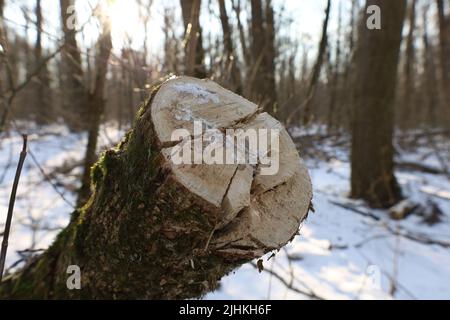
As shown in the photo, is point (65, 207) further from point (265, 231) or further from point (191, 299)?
point (265, 231)

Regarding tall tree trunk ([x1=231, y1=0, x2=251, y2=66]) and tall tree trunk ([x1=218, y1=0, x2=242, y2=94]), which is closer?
tall tree trunk ([x1=218, y1=0, x2=242, y2=94])

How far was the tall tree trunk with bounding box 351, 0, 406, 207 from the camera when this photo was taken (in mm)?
4754

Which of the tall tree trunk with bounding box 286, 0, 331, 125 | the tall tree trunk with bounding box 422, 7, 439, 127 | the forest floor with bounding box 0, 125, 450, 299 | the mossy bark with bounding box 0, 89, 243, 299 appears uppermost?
the tall tree trunk with bounding box 422, 7, 439, 127

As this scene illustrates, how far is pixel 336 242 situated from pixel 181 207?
3.14m

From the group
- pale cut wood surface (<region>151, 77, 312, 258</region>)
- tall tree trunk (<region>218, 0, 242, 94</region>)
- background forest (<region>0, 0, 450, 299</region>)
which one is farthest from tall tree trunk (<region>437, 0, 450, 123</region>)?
pale cut wood surface (<region>151, 77, 312, 258</region>)

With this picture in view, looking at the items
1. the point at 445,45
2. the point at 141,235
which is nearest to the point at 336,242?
the point at 141,235

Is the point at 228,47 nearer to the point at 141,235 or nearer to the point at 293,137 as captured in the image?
the point at 293,137

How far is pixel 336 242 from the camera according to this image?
3865mm

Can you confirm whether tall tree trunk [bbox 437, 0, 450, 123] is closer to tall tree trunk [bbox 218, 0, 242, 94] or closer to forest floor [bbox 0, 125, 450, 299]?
forest floor [bbox 0, 125, 450, 299]

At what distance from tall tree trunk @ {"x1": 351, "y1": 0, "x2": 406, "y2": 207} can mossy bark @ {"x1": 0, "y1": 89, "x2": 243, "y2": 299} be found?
4041 mm

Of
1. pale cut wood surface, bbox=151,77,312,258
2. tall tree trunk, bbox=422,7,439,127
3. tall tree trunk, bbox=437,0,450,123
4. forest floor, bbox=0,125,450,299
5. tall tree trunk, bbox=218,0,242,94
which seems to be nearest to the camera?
pale cut wood surface, bbox=151,77,312,258

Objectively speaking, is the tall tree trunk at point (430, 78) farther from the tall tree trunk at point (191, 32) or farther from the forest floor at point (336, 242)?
the tall tree trunk at point (191, 32)

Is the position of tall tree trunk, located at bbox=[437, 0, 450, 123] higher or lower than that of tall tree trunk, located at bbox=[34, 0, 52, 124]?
higher
